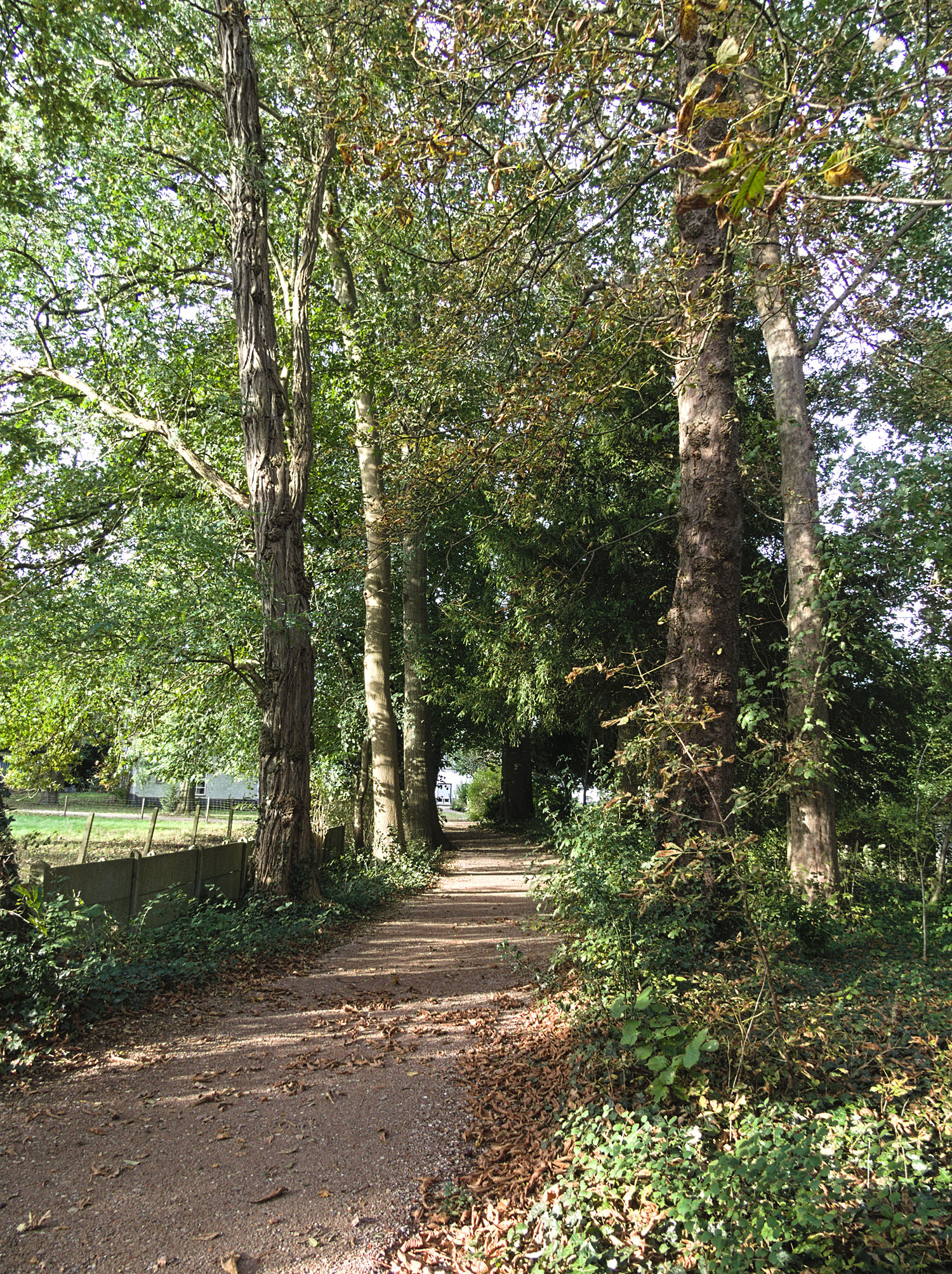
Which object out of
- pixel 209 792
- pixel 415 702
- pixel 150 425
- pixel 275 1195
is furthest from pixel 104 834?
pixel 209 792

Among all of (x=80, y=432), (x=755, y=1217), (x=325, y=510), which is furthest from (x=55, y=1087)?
(x=325, y=510)

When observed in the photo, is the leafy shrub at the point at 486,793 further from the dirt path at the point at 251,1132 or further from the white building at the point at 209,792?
the dirt path at the point at 251,1132

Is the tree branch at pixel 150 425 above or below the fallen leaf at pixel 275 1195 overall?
above

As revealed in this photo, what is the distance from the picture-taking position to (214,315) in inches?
555

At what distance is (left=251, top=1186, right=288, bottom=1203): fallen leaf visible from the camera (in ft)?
11.0

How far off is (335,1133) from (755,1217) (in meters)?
2.25

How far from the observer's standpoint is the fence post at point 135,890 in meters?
7.93

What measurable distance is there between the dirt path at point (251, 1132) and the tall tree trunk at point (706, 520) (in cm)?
272

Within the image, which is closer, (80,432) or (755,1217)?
(755,1217)

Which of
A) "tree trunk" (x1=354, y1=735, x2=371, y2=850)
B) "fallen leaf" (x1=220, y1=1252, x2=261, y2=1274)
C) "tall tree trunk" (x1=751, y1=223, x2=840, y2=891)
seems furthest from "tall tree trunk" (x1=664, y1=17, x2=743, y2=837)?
"tree trunk" (x1=354, y1=735, x2=371, y2=850)

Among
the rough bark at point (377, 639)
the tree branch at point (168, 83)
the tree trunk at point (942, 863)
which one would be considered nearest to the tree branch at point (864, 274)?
the tree trunk at point (942, 863)

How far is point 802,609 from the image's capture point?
893cm

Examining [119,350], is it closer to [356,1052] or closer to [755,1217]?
[356,1052]

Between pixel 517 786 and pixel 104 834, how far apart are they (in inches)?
603
